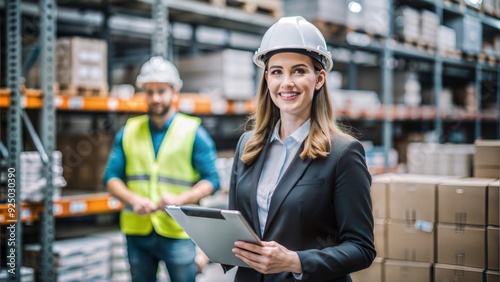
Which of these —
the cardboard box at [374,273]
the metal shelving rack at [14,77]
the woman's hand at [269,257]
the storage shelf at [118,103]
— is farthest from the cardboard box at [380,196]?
the metal shelving rack at [14,77]

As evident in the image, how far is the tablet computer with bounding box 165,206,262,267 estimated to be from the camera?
5.36 ft

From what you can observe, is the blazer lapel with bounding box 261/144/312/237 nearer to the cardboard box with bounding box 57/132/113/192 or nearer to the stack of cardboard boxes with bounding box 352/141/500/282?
the stack of cardboard boxes with bounding box 352/141/500/282

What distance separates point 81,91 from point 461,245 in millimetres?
3033

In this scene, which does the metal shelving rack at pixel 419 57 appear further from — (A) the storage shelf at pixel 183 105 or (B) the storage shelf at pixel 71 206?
(B) the storage shelf at pixel 71 206

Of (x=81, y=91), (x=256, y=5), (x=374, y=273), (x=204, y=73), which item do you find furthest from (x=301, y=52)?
(x=256, y=5)

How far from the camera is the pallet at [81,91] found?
4223 millimetres

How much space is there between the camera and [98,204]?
421cm

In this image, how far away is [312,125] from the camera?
1937 mm

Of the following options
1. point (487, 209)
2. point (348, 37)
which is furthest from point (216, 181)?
point (348, 37)

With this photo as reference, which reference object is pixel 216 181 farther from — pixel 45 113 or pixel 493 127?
pixel 493 127

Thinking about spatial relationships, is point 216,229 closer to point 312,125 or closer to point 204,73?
point 312,125

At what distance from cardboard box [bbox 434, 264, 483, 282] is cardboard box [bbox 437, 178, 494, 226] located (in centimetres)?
24

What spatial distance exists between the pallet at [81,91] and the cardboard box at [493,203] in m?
3.01

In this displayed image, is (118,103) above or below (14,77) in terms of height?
below
